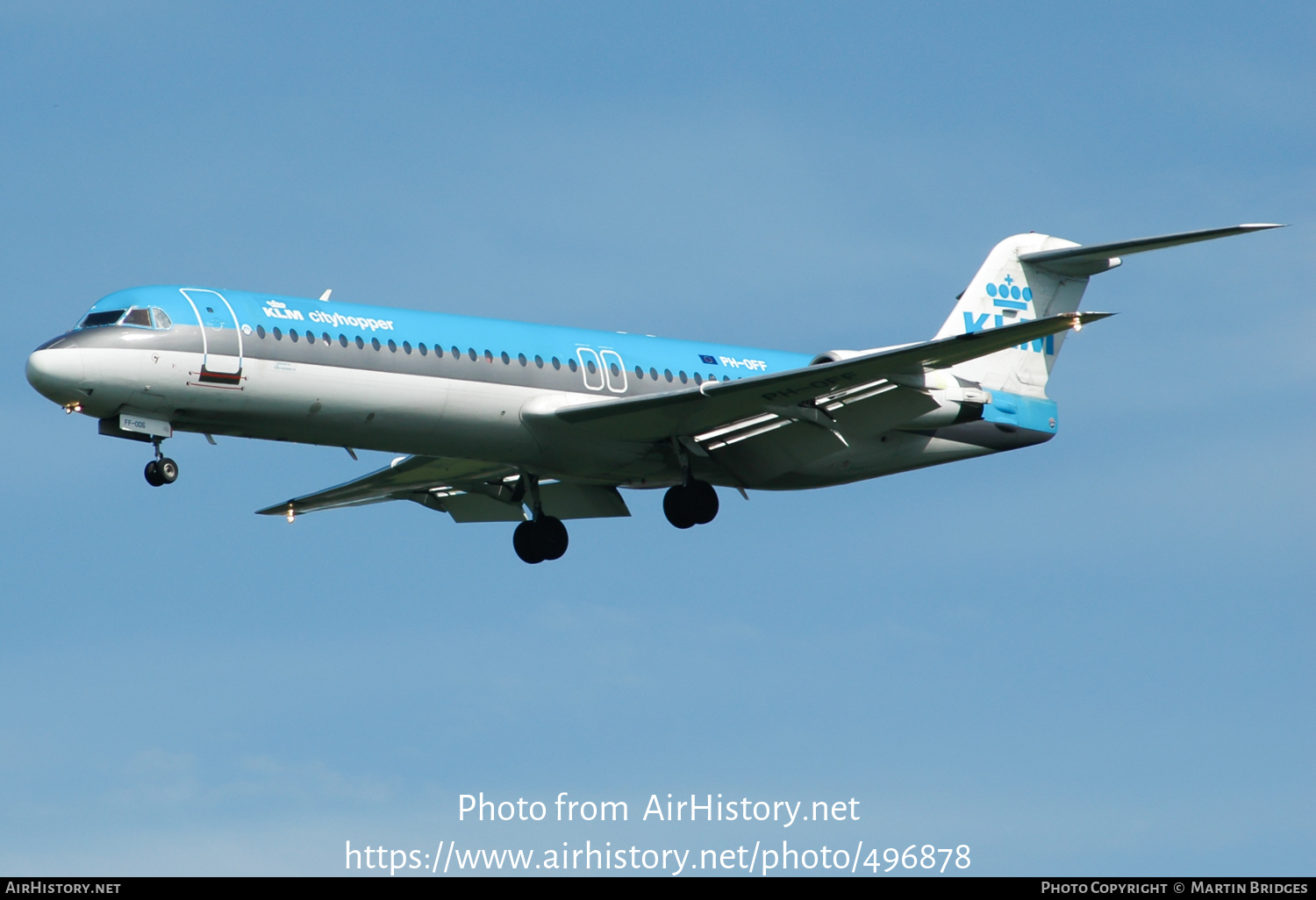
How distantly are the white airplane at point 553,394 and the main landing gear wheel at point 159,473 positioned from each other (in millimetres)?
35

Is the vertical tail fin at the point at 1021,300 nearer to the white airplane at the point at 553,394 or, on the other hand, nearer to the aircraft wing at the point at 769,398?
the white airplane at the point at 553,394

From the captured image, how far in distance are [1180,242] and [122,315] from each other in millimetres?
15586

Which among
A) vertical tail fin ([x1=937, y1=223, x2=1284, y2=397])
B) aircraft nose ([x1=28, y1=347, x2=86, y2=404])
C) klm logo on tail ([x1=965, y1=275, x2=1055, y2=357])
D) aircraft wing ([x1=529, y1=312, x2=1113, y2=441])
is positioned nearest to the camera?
aircraft nose ([x1=28, y1=347, x2=86, y2=404])

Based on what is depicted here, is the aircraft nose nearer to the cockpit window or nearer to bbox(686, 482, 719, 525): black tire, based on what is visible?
the cockpit window

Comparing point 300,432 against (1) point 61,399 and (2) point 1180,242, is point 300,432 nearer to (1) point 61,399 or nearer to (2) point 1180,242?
(1) point 61,399

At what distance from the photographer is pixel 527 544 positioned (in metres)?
33.1

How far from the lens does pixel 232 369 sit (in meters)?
27.2

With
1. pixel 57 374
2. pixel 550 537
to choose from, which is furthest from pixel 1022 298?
pixel 57 374

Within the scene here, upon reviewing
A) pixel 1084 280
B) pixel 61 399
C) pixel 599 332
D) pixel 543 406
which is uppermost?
pixel 1084 280

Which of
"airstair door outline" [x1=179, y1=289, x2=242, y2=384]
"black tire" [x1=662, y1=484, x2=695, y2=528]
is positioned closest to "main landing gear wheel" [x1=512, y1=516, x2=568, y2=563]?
"black tire" [x1=662, y1=484, x2=695, y2=528]

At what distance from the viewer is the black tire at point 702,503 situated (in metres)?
31.1

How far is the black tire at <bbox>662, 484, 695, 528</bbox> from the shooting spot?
3114cm

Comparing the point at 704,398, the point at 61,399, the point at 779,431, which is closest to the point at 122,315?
the point at 61,399

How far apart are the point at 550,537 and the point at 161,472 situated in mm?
8162
